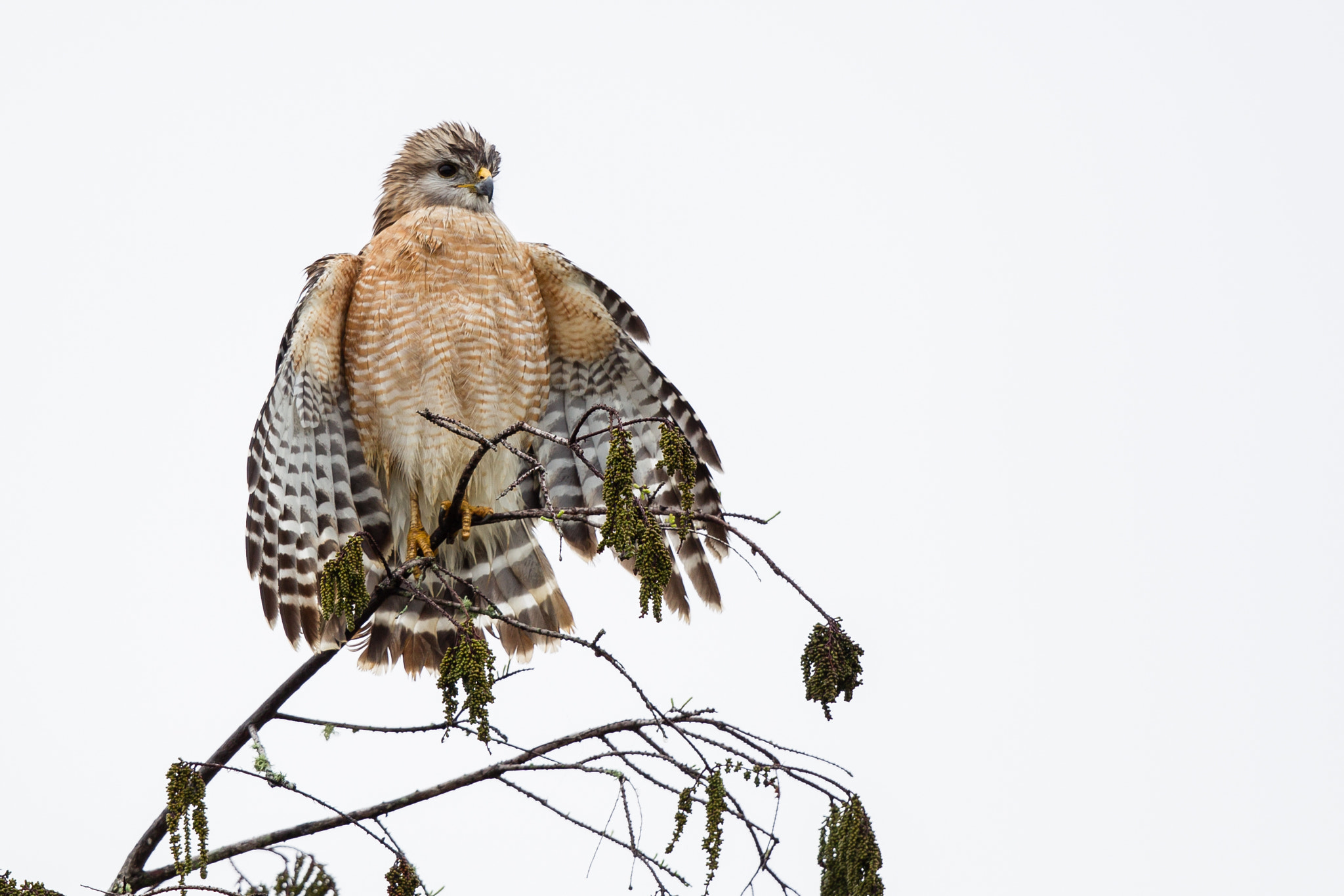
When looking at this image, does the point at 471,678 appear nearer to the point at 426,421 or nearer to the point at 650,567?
the point at 650,567

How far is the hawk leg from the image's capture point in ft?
20.7

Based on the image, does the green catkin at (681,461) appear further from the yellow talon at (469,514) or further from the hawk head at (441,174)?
the hawk head at (441,174)

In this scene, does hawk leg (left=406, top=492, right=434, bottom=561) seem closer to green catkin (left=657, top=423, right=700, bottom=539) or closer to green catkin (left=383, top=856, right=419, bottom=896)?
green catkin (left=383, top=856, right=419, bottom=896)

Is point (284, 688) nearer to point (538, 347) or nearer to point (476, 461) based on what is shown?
point (476, 461)

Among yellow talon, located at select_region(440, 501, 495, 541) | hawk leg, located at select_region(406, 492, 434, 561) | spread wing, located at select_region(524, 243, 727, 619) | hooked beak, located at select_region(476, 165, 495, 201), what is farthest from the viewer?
hooked beak, located at select_region(476, 165, 495, 201)

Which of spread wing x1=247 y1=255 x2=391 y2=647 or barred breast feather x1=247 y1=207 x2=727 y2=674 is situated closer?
spread wing x1=247 y1=255 x2=391 y2=647

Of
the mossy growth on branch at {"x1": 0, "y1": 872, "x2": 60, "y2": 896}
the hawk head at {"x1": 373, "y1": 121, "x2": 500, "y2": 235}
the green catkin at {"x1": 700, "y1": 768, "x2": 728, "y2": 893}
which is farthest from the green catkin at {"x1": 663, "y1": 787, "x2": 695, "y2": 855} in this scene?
the hawk head at {"x1": 373, "y1": 121, "x2": 500, "y2": 235}

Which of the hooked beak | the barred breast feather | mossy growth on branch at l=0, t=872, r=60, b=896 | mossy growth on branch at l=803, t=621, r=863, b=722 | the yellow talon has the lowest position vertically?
mossy growth on branch at l=0, t=872, r=60, b=896

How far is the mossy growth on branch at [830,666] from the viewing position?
357 cm

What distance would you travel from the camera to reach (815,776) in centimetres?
363

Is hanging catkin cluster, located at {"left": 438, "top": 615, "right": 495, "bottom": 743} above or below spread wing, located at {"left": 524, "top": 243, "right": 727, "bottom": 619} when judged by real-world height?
below

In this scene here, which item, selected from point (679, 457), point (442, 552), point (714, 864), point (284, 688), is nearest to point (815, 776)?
point (714, 864)

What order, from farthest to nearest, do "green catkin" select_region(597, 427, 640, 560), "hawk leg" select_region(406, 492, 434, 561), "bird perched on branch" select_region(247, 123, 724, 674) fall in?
1. "bird perched on branch" select_region(247, 123, 724, 674)
2. "hawk leg" select_region(406, 492, 434, 561)
3. "green catkin" select_region(597, 427, 640, 560)

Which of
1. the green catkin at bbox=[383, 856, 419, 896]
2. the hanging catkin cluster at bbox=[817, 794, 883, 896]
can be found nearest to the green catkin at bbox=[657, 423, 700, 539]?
the hanging catkin cluster at bbox=[817, 794, 883, 896]
